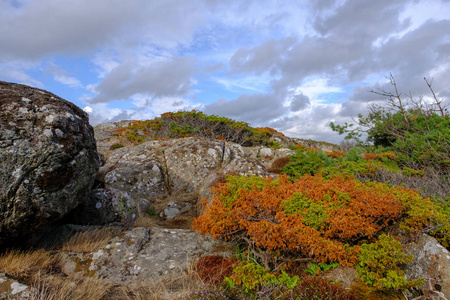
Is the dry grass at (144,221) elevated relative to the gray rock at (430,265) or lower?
elevated

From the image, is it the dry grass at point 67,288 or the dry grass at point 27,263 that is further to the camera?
the dry grass at point 27,263

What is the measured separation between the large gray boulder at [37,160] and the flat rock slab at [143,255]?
92 centimetres

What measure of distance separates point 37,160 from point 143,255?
7.43 feet

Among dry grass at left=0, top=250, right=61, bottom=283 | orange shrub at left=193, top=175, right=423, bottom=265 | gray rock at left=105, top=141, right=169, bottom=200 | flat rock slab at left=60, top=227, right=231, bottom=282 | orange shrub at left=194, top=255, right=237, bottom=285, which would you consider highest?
gray rock at left=105, top=141, right=169, bottom=200

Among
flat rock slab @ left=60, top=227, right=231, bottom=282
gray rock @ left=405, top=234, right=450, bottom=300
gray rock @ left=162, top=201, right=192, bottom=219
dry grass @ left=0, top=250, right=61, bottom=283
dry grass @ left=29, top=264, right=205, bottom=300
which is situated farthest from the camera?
gray rock @ left=162, top=201, right=192, bottom=219

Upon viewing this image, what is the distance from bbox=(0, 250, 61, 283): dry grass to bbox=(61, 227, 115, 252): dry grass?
0.32 meters

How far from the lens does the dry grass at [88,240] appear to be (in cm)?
464

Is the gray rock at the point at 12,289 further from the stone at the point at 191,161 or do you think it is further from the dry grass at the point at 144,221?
the stone at the point at 191,161

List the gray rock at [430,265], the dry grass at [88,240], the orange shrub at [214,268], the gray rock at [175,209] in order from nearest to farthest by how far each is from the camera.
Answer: the gray rock at [430,265] < the orange shrub at [214,268] < the dry grass at [88,240] < the gray rock at [175,209]

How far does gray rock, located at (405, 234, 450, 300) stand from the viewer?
303cm

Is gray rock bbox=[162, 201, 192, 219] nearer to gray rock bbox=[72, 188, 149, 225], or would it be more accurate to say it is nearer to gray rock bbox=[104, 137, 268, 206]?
gray rock bbox=[104, 137, 268, 206]

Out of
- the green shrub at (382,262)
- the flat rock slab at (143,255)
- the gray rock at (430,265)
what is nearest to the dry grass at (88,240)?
the flat rock slab at (143,255)

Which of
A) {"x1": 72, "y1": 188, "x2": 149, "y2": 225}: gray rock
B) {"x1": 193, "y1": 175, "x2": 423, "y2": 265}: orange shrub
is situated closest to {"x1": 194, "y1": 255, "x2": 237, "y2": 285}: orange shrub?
{"x1": 193, "y1": 175, "x2": 423, "y2": 265}: orange shrub

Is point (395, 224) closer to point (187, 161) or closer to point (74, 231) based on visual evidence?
point (74, 231)
